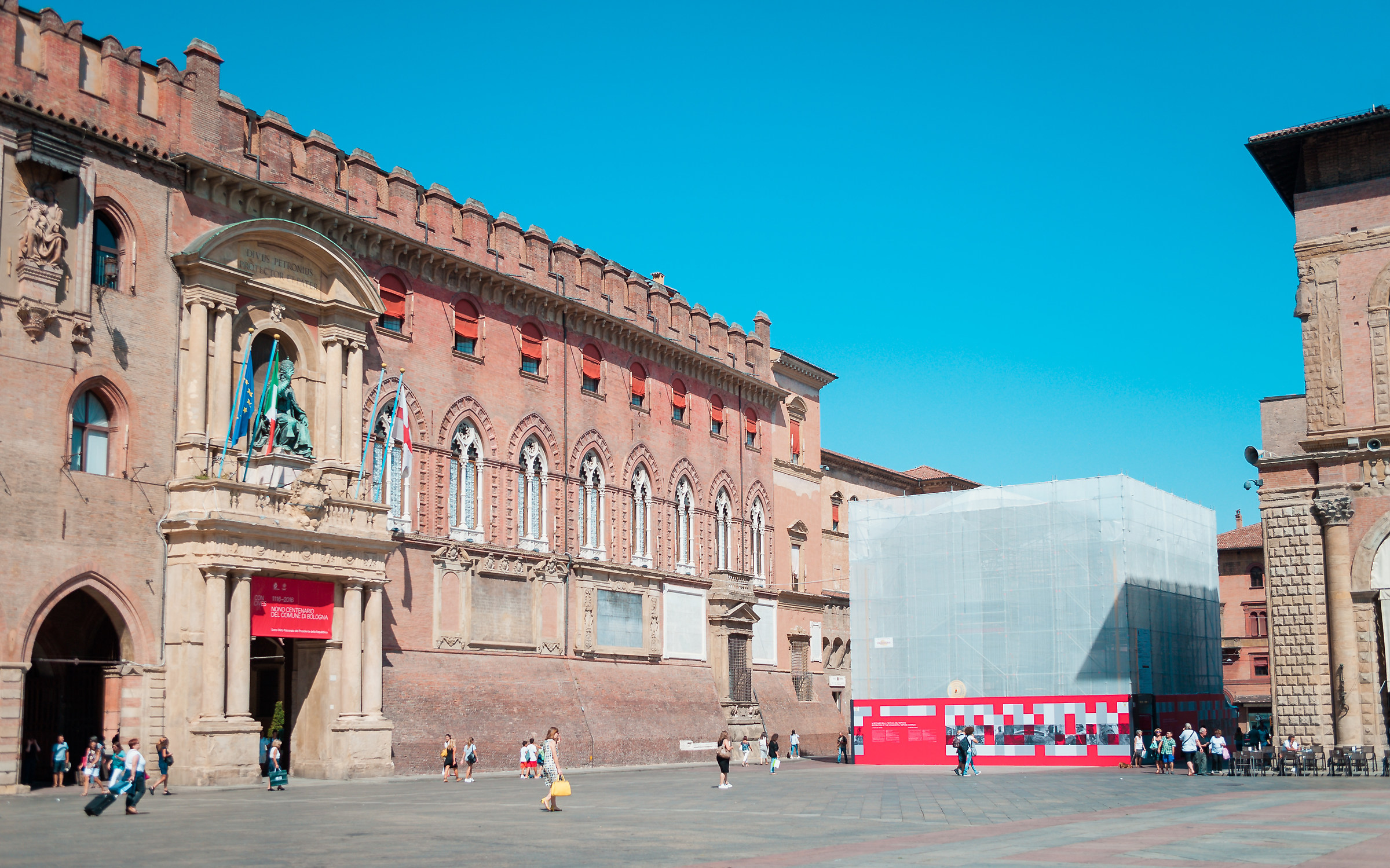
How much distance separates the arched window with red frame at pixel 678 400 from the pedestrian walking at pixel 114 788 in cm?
2836

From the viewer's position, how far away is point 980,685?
4156cm

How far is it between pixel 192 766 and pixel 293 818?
8.95 m

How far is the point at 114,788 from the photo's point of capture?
65.2 ft

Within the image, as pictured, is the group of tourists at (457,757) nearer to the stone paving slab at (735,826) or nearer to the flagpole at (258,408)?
the stone paving slab at (735,826)

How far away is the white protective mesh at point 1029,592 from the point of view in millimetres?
40125

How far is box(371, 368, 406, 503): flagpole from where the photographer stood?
33.9m

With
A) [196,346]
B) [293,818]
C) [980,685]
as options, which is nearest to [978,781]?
[980,685]

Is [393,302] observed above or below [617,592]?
above

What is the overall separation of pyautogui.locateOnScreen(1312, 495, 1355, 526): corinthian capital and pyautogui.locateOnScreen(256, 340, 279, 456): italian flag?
82.1ft

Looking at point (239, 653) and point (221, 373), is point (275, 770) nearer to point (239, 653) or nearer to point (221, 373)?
point (239, 653)

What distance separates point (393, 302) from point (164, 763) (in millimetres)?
14479

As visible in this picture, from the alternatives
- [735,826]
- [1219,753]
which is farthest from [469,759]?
[1219,753]

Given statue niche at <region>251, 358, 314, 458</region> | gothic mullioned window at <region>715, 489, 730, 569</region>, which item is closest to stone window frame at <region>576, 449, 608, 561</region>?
gothic mullioned window at <region>715, 489, 730, 569</region>

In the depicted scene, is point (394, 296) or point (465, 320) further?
point (465, 320)
